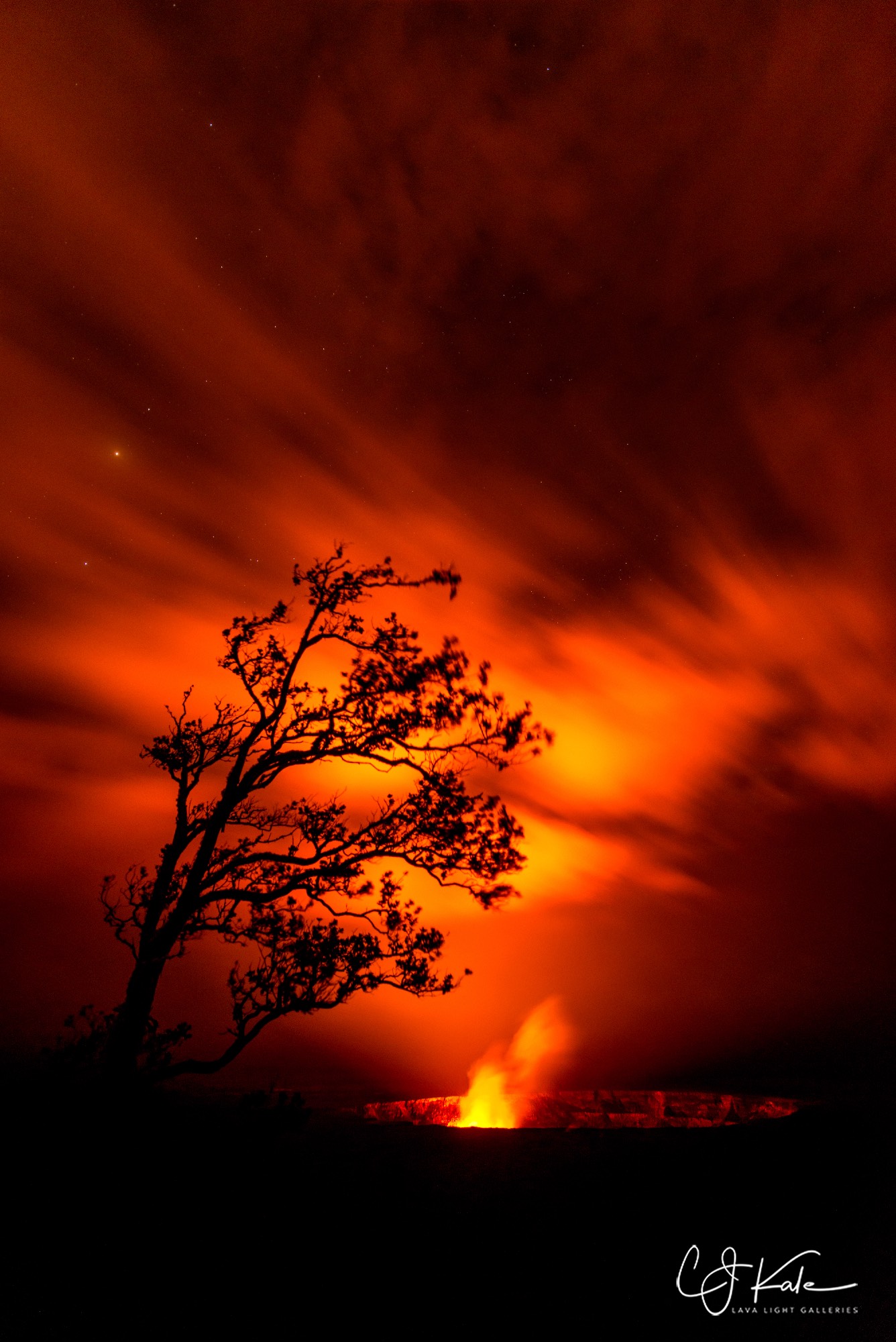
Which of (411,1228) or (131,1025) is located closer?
(411,1228)

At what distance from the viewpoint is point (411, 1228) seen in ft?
40.1

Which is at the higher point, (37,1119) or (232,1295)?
(37,1119)

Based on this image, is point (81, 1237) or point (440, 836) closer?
point (81, 1237)

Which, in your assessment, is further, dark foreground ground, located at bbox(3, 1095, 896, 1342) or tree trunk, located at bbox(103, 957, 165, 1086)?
tree trunk, located at bbox(103, 957, 165, 1086)

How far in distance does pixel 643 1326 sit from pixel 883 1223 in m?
5.52

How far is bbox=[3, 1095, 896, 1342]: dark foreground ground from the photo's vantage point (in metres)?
10.0

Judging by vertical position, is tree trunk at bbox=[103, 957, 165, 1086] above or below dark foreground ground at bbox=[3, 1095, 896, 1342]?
above

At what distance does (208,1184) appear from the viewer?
510 inches

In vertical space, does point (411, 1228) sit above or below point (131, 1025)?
below

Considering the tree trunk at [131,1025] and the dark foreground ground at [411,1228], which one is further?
the tree trunk at [131,1025]

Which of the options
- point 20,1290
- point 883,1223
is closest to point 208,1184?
point 20,1290

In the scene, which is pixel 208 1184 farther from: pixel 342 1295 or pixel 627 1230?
pixel 627 1230

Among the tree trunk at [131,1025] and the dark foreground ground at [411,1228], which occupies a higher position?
the tree trunk at [131,1025]

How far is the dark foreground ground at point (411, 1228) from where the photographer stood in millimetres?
10023
